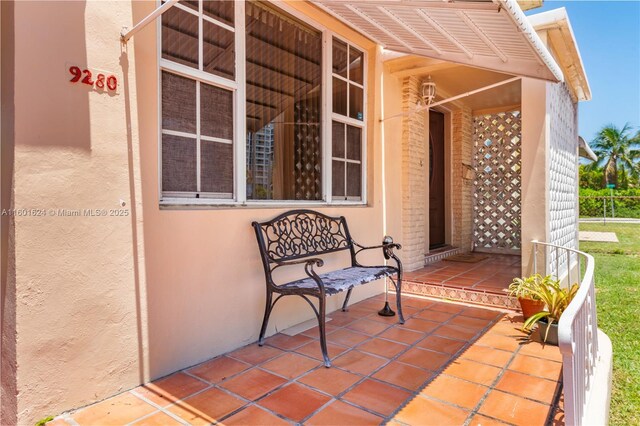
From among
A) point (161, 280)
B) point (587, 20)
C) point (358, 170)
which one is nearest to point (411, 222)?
point (358, 170)

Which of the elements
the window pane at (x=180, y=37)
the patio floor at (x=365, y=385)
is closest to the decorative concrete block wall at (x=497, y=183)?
the patio floor at (x=365, y=385)

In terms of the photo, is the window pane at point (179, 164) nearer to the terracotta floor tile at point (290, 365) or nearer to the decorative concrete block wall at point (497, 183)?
the terracotta floor tile at point (290, 365)

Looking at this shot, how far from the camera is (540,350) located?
3189 mm

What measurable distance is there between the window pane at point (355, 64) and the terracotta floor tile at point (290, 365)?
3387mm

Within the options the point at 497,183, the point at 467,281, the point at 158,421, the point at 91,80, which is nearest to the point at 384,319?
the point at 467,281

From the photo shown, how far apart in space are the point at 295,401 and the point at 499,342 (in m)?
2.00

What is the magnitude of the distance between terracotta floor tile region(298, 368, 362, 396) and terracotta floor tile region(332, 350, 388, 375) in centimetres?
9

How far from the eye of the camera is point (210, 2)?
316 cm

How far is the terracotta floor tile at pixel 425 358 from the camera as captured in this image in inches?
114

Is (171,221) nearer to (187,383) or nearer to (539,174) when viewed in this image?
(187,383)

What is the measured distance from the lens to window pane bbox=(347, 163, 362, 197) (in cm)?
483

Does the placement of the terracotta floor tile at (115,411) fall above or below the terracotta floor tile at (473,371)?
above

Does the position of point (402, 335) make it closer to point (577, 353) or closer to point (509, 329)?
point (509, 329)

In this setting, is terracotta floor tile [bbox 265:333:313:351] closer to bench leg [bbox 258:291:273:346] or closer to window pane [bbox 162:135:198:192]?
bench leg [bbox 258:291:273:346]
